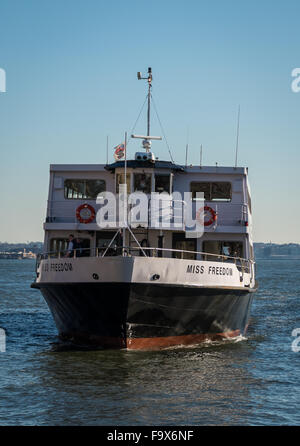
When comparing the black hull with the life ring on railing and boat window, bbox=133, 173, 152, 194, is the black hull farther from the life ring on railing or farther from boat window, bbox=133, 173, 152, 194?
boat window, bbox=133, 173, 152, 194

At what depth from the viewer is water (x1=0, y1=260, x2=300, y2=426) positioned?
39.6ft

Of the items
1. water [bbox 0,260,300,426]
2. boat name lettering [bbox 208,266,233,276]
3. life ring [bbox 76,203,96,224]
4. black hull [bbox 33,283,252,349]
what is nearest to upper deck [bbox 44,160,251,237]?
life ring [bbox 76,203,96,224]

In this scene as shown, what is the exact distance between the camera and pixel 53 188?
2200cm

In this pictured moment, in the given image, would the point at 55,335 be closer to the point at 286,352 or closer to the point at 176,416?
the point at 286,352

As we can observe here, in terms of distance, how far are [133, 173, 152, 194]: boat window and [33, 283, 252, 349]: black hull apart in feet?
13.7

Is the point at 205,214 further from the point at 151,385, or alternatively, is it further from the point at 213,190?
the point at 151,385

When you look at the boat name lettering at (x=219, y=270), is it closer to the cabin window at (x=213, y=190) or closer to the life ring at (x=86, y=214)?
the cabin window at (x=213, y=190)

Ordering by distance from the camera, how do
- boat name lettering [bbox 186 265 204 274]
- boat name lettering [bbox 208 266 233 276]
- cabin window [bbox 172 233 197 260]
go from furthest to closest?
cabin window [bbox 172 233 197 260] → boat name lettering [bbox 208 266 233 276] → boat name lettering [bbox 186 265 204 274]

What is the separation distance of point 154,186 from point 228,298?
4.26 m

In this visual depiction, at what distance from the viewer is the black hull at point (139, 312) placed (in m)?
16.9

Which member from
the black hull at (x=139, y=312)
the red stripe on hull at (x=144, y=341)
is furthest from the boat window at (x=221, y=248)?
the red stripe on hull at (x=144, y=341)

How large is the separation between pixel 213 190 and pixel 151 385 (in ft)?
30.0
